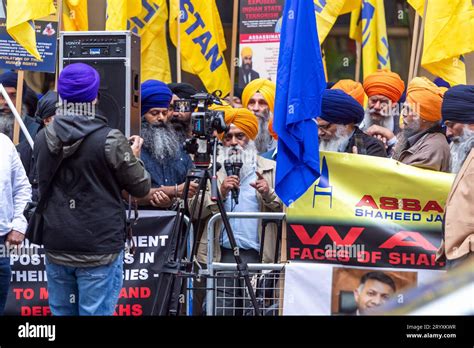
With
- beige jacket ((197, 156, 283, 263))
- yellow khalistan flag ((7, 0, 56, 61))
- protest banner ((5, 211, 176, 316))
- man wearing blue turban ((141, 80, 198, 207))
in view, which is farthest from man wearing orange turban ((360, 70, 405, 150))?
yellow khalistan flag ((7, 0, 56, 61))

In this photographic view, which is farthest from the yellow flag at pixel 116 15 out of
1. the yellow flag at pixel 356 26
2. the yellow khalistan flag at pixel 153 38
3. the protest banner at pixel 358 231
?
the protest banner at pixel 358 231

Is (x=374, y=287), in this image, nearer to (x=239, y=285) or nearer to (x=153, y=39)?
(x=239, y=285)

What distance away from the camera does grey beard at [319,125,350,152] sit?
8891mm

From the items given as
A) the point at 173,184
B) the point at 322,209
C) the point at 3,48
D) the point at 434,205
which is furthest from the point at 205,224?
the point at 3,48

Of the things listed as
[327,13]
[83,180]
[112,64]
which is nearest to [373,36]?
[327,13]

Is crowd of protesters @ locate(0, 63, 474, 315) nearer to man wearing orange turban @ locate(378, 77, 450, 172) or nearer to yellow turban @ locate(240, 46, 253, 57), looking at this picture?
man wearing orange turban @ locate(378, 77, 450, 172)

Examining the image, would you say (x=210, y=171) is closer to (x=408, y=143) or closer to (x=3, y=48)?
(x=408, y=143)

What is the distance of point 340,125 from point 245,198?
973mm

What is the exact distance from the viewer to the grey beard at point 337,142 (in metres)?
8.89

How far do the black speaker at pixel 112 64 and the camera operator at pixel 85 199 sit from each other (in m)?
1.26

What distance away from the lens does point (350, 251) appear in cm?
776

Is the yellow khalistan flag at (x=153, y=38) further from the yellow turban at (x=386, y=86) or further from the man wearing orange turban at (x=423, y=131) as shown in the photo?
the man wearing orange turban at (x=423, y=131)

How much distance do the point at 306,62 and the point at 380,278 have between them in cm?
159

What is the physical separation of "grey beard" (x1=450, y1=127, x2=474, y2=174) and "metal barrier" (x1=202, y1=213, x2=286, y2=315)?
4.21ft
